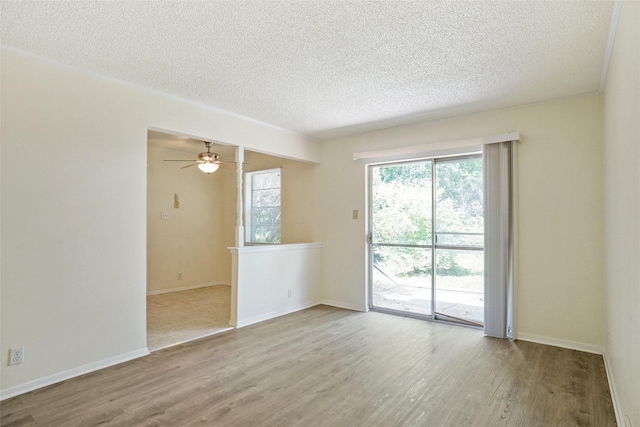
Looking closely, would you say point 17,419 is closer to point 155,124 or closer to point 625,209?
point 155,124

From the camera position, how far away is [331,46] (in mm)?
2492

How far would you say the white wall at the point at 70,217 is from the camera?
8.27 ft

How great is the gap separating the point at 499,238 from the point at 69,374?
427 centimetres

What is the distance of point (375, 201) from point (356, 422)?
10.7 ft

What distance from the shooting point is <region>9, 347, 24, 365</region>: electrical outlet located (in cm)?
248

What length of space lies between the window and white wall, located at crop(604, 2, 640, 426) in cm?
469

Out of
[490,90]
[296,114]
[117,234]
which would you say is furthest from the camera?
[296,114]

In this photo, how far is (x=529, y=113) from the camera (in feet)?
12.2

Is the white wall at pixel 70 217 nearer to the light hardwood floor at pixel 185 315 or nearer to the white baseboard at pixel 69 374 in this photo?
the white baseboard at pixel 69 374

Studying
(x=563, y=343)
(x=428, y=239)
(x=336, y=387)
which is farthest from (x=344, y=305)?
(x=563, y=343)


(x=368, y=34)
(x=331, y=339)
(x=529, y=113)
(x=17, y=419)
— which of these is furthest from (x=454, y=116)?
(x=17, y=419)

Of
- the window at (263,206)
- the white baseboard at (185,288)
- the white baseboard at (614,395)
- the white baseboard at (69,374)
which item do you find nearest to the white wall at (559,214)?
the white baseboard at (614,395)

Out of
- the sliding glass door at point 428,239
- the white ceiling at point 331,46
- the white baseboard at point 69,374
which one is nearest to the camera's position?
the white ceiling at point 331,46

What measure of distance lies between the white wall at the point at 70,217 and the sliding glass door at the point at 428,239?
2.99 m
